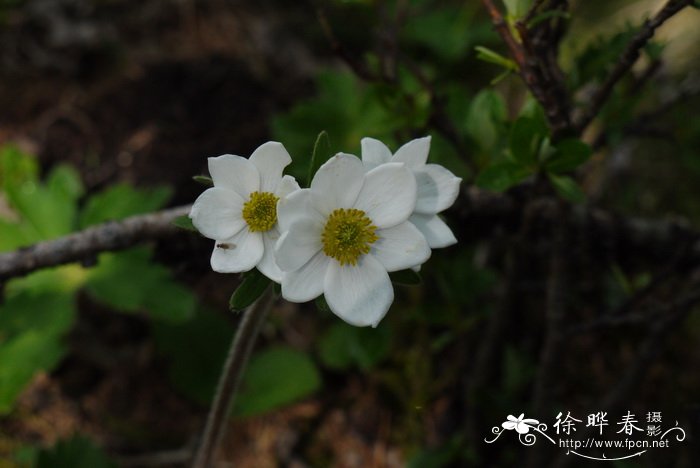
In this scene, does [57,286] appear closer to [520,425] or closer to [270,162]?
[270,162]

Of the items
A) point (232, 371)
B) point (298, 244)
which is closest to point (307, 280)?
point (298, 244)

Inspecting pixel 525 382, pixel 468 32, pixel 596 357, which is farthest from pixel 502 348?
pixel 468 32

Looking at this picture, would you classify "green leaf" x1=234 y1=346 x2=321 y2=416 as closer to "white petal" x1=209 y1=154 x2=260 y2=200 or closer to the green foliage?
the green foliage

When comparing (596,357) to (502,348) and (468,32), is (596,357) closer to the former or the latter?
(502,348)

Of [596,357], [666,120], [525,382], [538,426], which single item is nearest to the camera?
[538,426]

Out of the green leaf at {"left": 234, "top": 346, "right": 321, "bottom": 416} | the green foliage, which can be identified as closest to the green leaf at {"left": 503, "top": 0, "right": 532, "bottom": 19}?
the green foliage

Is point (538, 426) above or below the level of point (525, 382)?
below

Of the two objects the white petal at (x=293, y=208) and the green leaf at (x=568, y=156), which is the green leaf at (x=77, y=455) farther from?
the green leaf at (x=568, y=156)
